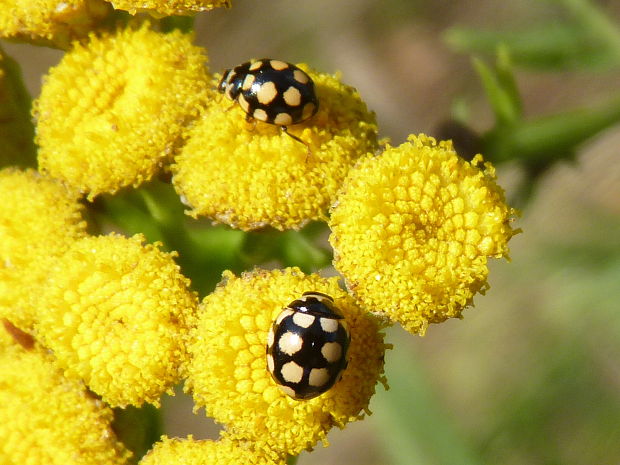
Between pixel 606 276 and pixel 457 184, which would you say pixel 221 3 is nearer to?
pixel 457 184

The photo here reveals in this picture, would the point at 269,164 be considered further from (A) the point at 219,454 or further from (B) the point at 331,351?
(A) the point at 219,454

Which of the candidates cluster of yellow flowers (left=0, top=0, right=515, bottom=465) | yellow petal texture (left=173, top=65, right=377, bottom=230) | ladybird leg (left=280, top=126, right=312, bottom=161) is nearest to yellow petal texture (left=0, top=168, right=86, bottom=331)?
cluster of yellow flowers (left=0, top=0, right=515, bottom=465)

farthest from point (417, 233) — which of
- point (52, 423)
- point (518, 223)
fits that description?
point (518, 223)

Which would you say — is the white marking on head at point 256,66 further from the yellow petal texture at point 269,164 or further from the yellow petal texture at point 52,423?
the yellow petal texture at point 52,423

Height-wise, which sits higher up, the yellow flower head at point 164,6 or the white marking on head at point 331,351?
the yellow flower head at point 164,6

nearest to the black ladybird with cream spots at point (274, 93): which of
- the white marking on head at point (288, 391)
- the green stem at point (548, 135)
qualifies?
the white marking on head at point (288, 391)

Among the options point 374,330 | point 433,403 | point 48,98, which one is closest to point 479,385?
point 433,403

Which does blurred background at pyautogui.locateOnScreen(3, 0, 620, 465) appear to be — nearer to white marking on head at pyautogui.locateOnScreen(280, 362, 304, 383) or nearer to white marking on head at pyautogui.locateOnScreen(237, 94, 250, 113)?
white marking on head at pyautogui.locateOnScreen(237, 94, 250, 113)
